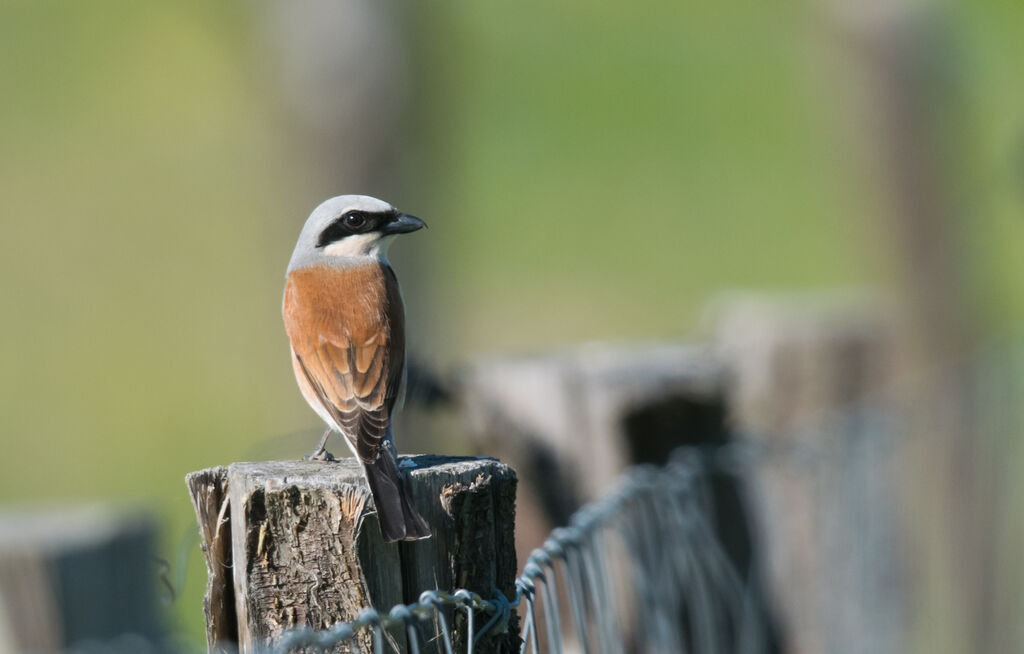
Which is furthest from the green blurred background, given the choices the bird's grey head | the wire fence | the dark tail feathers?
the dark tail feathers

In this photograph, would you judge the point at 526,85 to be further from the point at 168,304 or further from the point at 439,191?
the point at 439,191

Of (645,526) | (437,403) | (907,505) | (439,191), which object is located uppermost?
(439,191)

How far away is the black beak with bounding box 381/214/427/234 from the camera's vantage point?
124 inches

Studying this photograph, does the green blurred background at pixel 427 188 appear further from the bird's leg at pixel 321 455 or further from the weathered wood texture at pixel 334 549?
the weathered wood texture at pixel 334 549

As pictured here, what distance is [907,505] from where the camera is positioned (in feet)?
19.2

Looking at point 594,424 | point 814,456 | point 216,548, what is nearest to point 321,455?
point 216,548

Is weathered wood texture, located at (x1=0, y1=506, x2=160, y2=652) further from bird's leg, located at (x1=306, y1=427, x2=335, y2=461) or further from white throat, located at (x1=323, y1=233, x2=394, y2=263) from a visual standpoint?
white throat, located at (x1=323, y1=233, x2=394, y2=263)

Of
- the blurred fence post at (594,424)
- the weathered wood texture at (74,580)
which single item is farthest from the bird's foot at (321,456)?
the blurred fence post at (594,424)

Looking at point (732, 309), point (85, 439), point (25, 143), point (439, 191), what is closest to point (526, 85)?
point (25, 143)

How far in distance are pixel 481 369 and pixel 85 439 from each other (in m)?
8.40

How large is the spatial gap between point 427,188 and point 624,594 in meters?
2.69

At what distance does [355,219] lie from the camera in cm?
317

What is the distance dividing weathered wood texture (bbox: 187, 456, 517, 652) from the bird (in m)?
0.50

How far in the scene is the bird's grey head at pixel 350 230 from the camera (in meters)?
3.12
